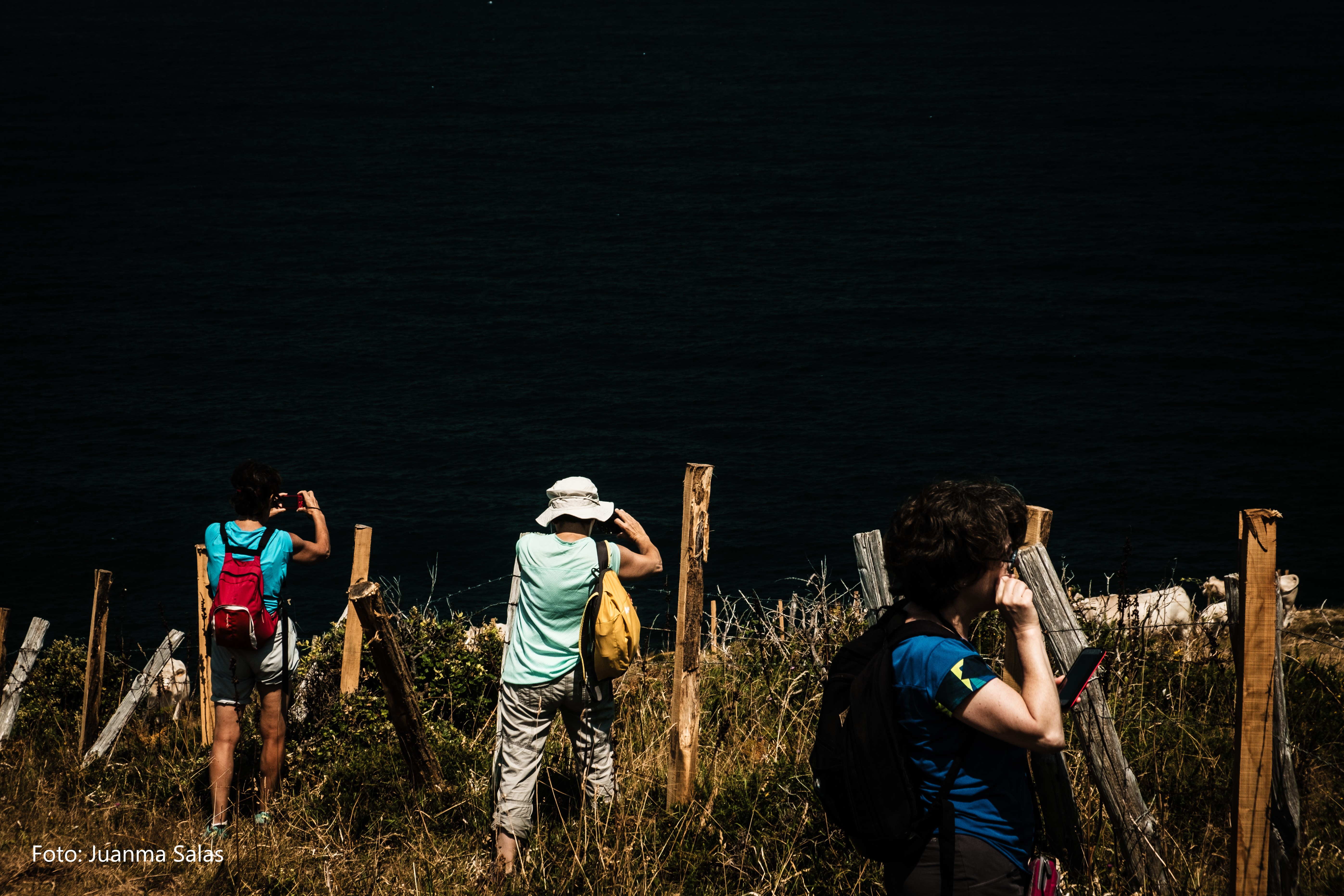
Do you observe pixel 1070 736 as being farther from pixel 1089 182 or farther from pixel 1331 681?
pixel 1089 182

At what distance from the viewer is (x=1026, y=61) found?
3861 inches

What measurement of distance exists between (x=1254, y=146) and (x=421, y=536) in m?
61.8

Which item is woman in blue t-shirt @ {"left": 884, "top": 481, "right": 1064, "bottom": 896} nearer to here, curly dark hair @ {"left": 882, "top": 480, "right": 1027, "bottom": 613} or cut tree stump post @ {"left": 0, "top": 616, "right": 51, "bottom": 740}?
curly dark hair @ {"left": 882, "top": 480, "right": 1027, "bottom": 613}

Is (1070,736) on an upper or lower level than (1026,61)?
lower

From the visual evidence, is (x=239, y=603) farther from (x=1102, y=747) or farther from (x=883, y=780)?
(x=1102, y=747)

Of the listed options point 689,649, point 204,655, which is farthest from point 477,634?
point 689,649

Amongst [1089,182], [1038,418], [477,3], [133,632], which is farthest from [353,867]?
[477,3]

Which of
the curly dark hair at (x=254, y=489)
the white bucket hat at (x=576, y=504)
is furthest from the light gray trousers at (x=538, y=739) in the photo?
the curly dark hair at (x=254, y=489)

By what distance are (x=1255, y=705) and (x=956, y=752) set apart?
126 cm

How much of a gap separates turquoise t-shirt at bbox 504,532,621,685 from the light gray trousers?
57mm

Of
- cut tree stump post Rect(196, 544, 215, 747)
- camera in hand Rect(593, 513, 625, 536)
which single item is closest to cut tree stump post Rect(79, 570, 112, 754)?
cut tree stump post Rect(196, 544, 215, 747)

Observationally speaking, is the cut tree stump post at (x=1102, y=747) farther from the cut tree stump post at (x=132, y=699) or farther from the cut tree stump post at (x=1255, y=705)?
the cut tree stump post at (x=132, y=699)

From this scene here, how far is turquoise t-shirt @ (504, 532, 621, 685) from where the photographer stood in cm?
466

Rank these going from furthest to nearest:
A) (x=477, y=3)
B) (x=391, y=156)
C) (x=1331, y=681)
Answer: (x=477, y=3) → (x=391, y=156) → (x=1331, y=681)
